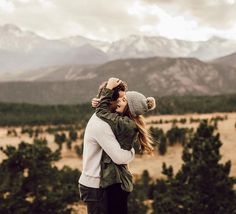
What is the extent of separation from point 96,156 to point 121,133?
1.42 ft

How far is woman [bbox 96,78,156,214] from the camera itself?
5664 millimetres

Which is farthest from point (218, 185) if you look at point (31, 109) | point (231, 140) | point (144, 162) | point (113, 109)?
point (31, 109)

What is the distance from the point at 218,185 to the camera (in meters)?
21.0

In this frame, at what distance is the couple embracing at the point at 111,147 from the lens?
563 cm

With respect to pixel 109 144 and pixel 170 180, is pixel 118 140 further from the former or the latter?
pixel 170 180

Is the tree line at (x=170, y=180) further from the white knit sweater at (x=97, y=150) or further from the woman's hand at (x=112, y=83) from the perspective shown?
the woman's hand at (x=112, y=83)

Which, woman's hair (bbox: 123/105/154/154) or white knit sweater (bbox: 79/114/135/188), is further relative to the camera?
woman's hair (bbox: 123/105/154/154)

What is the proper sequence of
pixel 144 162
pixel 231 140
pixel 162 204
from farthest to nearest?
pixel 231 140
pixel 144 162
pixel 162 204

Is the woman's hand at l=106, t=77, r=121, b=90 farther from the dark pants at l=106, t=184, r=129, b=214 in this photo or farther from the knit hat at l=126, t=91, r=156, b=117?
the dark pants at l=106, t=184, r=129, b=214

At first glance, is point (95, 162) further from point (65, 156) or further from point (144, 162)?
point (65, 156)

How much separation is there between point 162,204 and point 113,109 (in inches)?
653

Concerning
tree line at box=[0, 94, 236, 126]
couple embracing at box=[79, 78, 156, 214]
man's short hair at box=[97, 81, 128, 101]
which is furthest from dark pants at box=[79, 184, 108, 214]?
tree line at box=[0, 94, 236, 126]

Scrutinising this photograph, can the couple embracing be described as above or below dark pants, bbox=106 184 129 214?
above

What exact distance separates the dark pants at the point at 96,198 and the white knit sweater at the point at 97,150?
7 centimetres
